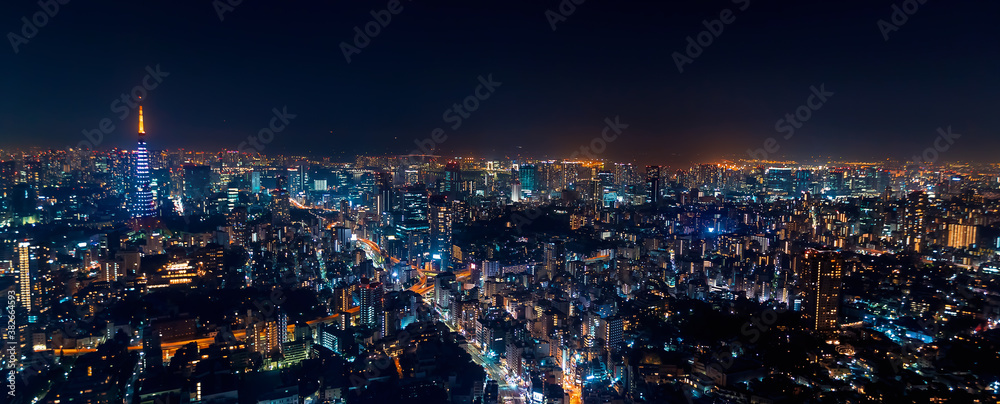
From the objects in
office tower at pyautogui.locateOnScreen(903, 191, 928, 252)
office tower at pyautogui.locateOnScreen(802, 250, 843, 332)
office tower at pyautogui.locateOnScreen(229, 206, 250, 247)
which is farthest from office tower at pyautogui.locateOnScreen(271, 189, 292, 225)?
office tower at pyautogui.locateOnScreen(903, 191, 928, 252)

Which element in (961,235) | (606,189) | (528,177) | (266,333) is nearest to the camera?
(266,333)

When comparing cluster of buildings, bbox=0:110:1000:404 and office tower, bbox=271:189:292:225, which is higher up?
office tower, bbox=271:189:292:225

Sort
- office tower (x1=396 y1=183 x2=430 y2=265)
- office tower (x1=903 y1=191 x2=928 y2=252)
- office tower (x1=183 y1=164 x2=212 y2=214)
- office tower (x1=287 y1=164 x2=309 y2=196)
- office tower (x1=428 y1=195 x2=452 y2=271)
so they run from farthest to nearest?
office tower (x1=287 y1=164 x2=309 y2=196)
office tower (x1=183 y1=164 x2=212 y2=214)
office tower (x1=396 y1=183 x2=430 y2=265)
office tower (x1=428 y1=195 x2=452 y2=271)
office tower (x1=903 y1=191 x2=928 y2=252)

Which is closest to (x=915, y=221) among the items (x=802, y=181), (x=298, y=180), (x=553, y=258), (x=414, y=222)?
(x=802, y=181)

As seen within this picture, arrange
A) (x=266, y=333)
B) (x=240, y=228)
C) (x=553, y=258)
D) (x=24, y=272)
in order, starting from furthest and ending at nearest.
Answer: (x=240, y=228) → (x=553, y=258) → (x=24, y=272) → (x=266, y=333)

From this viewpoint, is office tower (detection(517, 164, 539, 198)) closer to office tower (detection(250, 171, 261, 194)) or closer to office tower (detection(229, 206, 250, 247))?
office tower (detection(250, 171, 261, 194))

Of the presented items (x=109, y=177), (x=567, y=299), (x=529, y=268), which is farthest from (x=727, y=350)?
(x=109, y=177)

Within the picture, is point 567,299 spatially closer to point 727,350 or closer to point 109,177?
point 727,350

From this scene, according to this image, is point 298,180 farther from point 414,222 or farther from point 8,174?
point 8,174
